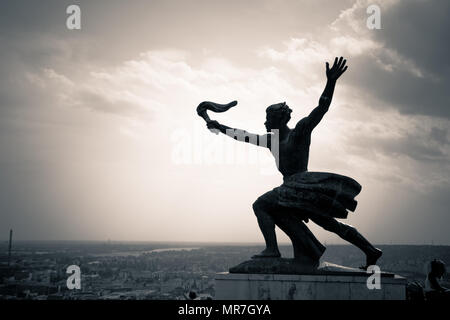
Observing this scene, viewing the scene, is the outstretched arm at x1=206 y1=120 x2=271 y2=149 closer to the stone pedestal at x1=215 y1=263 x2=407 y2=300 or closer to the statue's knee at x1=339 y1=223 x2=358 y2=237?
the statue's knee at x1=339 y1=223 x2=358 y2=237

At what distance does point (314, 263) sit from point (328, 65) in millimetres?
3743

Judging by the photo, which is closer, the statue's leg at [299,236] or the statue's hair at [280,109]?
the statue's leg at [299,236]

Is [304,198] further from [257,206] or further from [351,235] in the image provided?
[351,235]

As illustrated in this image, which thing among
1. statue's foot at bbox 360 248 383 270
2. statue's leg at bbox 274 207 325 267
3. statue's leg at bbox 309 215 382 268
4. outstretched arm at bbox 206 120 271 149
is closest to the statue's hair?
outstretched arm at bbox 206 120 271 149

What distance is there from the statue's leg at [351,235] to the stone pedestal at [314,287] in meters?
0.57

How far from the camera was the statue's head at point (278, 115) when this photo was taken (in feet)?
29.8

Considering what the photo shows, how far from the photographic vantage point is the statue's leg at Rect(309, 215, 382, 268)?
823cm

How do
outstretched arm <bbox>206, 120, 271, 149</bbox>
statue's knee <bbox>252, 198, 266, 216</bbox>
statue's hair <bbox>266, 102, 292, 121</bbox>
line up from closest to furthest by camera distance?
statue's knee <bbox>252, 198, 266, 216</bbox> → statue's hair <bbox>266, 102, 292, 121</bbox> → outstretched arm <bbox>206, 120, 271, 149</bbox>

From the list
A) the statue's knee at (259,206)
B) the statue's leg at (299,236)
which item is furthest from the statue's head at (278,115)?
the statue's leg at (299,236)

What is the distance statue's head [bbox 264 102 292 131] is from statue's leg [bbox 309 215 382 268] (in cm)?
209

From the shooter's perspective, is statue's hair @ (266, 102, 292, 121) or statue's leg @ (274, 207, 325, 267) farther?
statue's hair @ (266, 102, 292, 121)

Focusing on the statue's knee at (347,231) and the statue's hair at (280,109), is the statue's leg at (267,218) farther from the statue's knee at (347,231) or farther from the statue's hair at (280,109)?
the statue's hair at (280,109)
